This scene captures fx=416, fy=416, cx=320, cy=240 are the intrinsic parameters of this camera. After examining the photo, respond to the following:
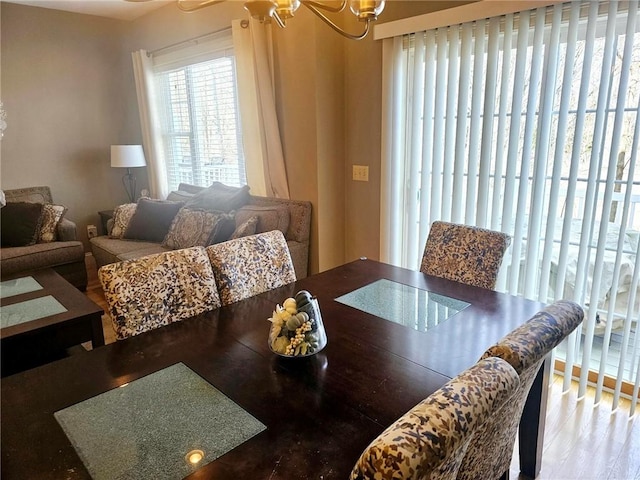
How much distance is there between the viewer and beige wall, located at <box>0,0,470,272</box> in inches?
117

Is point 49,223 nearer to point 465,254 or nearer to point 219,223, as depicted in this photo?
point 219,223

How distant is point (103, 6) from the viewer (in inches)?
163

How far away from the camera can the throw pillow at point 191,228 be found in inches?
133

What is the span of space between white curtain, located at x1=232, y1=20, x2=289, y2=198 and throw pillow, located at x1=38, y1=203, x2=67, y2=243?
1943 mm

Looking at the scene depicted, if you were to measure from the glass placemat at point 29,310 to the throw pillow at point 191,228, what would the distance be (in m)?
1.26

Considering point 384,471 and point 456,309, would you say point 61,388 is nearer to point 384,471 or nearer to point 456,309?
point 384,471

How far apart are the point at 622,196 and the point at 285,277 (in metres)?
1.68

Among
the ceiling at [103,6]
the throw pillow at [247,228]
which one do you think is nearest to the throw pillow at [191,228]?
the throw pillow at [247,228]

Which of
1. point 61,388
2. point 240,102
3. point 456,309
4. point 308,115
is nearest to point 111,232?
point 240,102

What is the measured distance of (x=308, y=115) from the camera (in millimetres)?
3029

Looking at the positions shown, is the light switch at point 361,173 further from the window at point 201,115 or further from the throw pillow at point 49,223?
the throw pillow at point 49,223

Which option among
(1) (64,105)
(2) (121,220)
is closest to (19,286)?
(2) (121,220)

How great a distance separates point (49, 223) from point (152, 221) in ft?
3.07

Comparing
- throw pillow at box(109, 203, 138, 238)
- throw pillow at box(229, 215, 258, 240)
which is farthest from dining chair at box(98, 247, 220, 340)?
throw pillow at box(109, 203, 138, 238)
